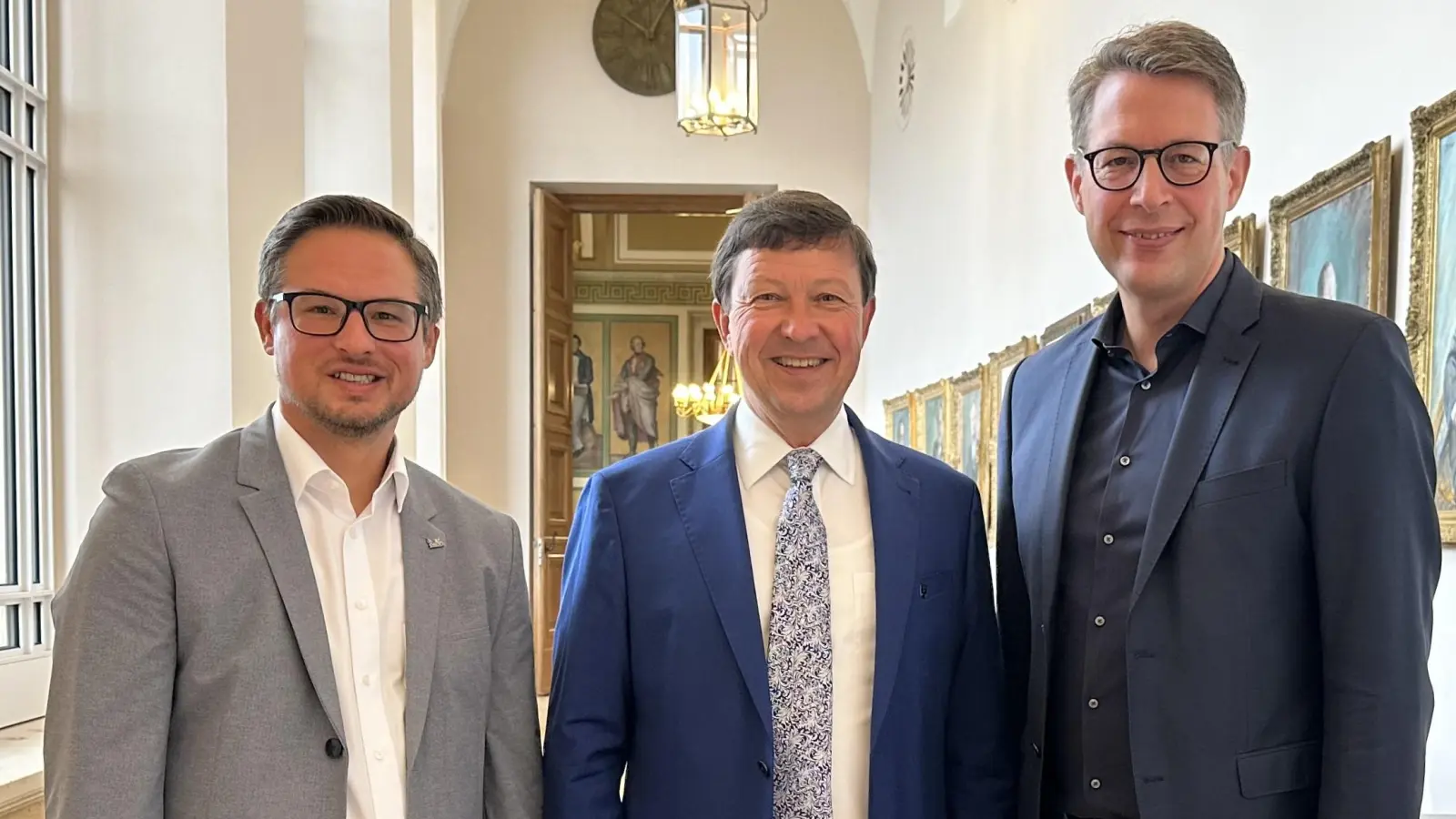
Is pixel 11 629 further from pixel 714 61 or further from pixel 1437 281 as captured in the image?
pixel 714 61

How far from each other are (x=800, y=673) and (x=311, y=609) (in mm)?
719

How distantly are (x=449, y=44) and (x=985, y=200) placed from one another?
14.0 feet

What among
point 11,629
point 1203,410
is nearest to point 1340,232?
point 1203,410

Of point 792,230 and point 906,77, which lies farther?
point 906,77

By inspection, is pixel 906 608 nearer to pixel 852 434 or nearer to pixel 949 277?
pixel 852 434

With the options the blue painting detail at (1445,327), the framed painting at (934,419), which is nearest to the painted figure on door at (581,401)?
the framed painting at (934,419)

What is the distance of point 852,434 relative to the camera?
1.97 m

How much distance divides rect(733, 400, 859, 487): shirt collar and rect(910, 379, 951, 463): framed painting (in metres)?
3.50

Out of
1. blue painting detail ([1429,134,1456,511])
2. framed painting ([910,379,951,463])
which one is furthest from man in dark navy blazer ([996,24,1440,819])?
framed painting ([910,379,951,463])

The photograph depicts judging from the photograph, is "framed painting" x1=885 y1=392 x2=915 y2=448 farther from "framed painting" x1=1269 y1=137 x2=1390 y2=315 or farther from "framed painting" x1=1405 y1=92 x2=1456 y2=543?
"framed painting" x1=1405 y1=92 x2=1456 y2=543

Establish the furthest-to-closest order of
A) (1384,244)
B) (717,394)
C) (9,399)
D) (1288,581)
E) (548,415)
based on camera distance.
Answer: (717,394), (548,415), (9,399), (1384,244), (1288,581)

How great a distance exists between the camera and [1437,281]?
6.30 feet

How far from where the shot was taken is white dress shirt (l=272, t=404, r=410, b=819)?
5.34ft

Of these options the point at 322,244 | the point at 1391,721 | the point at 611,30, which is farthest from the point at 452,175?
the point at 1391,721
